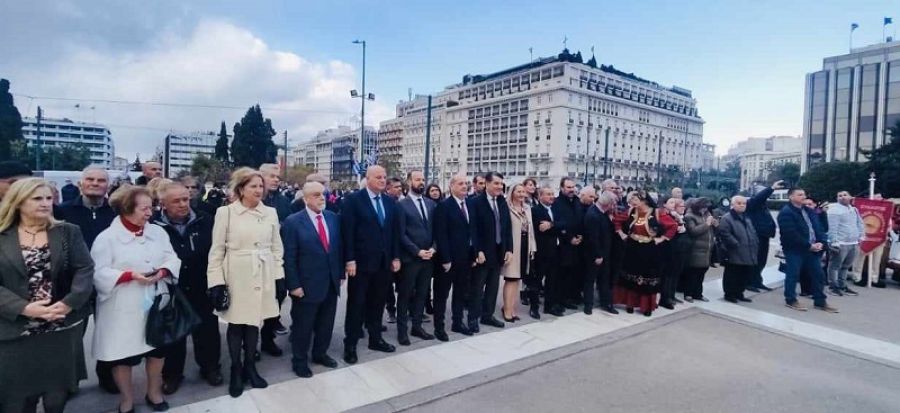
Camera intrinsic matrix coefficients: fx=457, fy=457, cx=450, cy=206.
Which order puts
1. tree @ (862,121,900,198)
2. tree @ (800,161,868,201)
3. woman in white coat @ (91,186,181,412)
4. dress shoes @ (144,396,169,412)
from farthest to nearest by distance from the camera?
tree @ (800,161,868,201) → tree @ (862,121,900,198) → dress shoes @ (144,396,169,412) → woman in white coat @ (91,186,181,412)

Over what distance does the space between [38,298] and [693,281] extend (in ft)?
27.6

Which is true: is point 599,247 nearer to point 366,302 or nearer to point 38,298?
point 366,302

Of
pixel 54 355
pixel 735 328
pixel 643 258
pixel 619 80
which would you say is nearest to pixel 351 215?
pixel 54 355

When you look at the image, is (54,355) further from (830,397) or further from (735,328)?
(735,328)

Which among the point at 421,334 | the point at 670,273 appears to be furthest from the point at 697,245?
the point at 421,334

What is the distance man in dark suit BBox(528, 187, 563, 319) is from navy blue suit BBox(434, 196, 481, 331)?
1.14 metres

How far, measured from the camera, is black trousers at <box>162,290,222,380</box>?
13.0ft

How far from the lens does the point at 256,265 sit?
3.83 metres

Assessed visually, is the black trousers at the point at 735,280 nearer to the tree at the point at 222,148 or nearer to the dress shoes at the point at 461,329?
the dress shoes at the point at 461,329

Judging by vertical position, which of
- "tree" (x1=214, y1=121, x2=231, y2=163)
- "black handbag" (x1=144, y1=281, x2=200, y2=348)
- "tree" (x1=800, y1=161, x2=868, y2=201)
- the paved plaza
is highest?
"tree" (x1=214, y1=121, x2=231, y2=163)

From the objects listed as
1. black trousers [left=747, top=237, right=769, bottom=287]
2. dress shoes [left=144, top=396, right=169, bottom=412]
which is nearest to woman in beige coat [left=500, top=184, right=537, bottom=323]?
dress shoes [left=144, top=396, right=169, bottom=412]

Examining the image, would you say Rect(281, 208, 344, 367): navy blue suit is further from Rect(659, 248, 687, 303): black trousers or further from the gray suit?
Rect(659, 248, 687, 303): black trousers

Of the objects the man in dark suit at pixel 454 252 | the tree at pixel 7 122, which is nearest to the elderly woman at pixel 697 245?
the man in dark suit at pixel 454 252

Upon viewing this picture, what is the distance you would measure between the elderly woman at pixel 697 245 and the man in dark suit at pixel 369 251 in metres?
5.26
